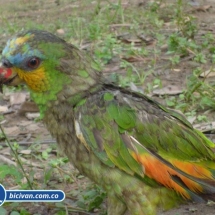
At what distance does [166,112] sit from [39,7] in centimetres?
487

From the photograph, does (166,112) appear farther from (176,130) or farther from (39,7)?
(39,7)

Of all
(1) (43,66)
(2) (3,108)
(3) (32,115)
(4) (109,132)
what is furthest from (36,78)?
(2) (3,108)

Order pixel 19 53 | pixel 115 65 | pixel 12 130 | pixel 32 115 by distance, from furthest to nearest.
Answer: pixel 115 65
pixel 32 115
pixel 12 130
pixel 19 53

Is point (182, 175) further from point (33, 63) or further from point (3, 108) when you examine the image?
point (3, 108)

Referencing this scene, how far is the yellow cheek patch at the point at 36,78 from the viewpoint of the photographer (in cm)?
246

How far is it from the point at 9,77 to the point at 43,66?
15 centimetres

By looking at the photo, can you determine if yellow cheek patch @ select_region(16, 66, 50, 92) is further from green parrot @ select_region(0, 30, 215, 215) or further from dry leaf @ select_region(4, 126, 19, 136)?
dry leaf @ select_region(4, 126, 19, 136)

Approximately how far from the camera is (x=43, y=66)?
246 centimetres

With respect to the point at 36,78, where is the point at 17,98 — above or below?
below

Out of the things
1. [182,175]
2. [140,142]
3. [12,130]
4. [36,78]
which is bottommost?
[12,130]

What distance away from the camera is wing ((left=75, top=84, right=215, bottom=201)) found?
2.44 m

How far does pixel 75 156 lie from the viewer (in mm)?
2506

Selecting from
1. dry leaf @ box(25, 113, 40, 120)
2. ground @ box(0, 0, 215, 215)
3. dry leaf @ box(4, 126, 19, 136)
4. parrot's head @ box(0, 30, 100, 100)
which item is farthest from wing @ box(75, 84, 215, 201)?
dry leaf @ box(25, 113, 40, 120)

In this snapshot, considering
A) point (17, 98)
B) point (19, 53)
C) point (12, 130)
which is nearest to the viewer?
point (19, 53)
